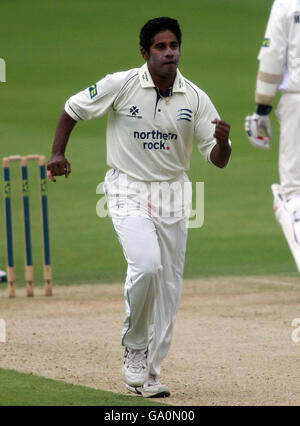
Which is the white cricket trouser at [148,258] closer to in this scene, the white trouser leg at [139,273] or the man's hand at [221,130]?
the white trouser leg at [139,273]

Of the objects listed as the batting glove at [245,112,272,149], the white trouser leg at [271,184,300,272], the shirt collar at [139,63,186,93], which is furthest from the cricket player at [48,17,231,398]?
the batting glove at [245,112,272,149]

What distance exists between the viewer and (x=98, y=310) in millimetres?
8680

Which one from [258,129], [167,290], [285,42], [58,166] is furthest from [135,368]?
[285,42]

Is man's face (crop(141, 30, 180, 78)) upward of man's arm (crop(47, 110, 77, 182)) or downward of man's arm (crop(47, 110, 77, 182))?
upward

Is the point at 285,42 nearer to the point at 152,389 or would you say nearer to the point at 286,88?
the point at 286,88

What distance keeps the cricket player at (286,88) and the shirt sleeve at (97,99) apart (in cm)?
162

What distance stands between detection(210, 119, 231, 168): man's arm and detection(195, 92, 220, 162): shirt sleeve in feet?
0.21

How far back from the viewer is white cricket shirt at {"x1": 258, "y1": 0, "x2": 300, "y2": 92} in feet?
23.5

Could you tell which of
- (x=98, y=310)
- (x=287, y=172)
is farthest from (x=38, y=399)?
(x=98, y=310)

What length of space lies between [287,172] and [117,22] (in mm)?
17684

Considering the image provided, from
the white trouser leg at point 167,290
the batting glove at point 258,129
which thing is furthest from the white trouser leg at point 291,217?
the white trouser leg at point 167,290

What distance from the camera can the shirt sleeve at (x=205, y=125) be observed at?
235 inches

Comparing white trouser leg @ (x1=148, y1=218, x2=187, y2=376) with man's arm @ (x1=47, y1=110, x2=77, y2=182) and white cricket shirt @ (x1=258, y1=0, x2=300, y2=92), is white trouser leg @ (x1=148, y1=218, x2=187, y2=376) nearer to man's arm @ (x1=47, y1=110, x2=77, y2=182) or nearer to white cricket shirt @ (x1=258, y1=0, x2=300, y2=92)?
man's arm @ (x1=47, y1=110, x2=77, y2=182)

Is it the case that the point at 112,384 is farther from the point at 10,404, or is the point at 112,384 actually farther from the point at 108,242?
the point at 108,242
